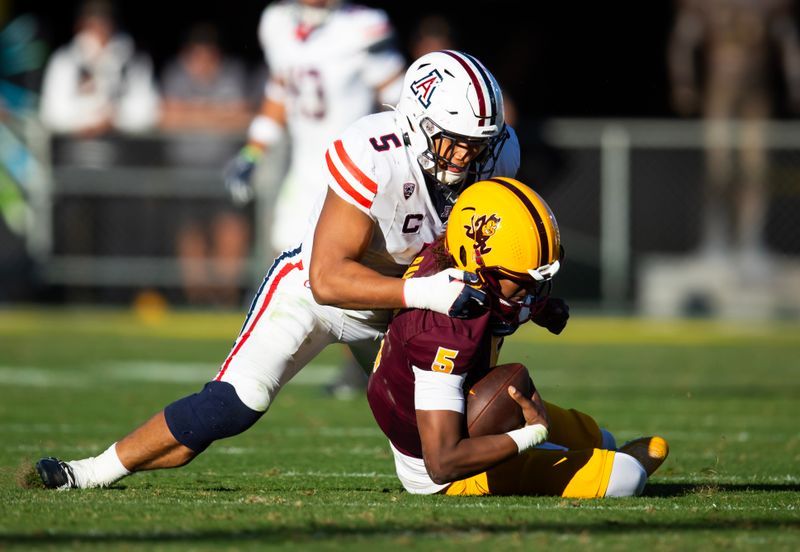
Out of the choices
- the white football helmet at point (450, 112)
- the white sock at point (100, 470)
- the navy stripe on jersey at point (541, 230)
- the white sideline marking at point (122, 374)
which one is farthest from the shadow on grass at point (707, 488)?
the white sideline marking at point (122, 374)

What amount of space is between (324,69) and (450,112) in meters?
3.82

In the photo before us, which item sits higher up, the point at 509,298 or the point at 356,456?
the point at 509,298

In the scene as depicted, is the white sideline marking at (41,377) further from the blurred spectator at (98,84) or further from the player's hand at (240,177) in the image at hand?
the blurred spectator at (98,84)

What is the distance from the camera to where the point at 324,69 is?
336 inches

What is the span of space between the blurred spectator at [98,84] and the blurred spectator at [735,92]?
471cm

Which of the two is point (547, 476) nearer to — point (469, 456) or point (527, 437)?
point (527, 437)

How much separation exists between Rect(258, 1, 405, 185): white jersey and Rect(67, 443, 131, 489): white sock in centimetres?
370

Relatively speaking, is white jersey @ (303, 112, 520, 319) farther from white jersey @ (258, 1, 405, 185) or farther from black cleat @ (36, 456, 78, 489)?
white jersey @ (258, 1, 405, 185)

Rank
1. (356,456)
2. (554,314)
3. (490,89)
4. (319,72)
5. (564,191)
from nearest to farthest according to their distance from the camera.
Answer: (490,89), (554,314), (356,456), (319,72), (564,191)

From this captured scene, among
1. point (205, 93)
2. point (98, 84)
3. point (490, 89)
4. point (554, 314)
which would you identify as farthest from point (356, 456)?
point (205, 93)

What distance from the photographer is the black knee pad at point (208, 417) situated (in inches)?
193

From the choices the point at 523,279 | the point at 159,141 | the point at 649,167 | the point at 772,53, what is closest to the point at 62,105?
the point at 159,141

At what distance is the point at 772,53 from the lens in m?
13.4

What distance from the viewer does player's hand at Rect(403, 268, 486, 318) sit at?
4516 millimetres
